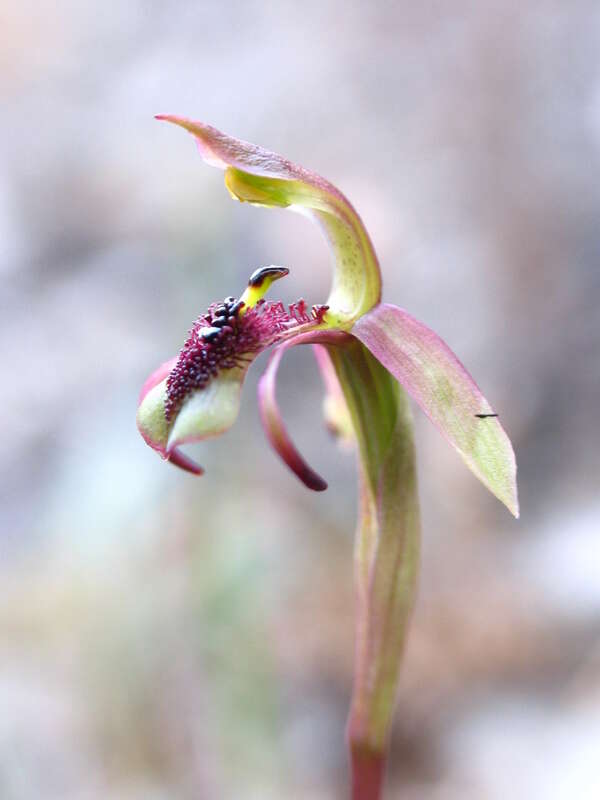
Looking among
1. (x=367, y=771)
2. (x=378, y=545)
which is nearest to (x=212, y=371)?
(x=378, y=545)

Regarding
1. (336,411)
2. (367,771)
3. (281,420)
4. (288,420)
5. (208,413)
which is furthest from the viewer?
(288,420)

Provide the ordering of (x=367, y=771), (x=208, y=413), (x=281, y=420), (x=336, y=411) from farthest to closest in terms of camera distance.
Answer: (x=336, y=411)
(x=367, y=771)
(x=281, y=420)
(x=208, y=413)

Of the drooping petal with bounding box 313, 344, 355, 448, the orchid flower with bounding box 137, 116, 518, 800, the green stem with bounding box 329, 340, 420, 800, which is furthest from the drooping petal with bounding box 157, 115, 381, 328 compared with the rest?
the drooping petal with bounding box 313, 344, 355, 448

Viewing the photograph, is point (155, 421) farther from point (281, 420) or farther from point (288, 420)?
point (288, 420)

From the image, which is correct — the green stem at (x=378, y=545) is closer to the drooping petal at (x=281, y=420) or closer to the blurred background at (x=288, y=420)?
the drooping petal at (x=281, y=420)

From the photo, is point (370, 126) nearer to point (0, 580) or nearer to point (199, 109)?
point (199, 109)

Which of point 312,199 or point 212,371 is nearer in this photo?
point 212,371

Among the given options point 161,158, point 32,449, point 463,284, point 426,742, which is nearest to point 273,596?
point 426,742
